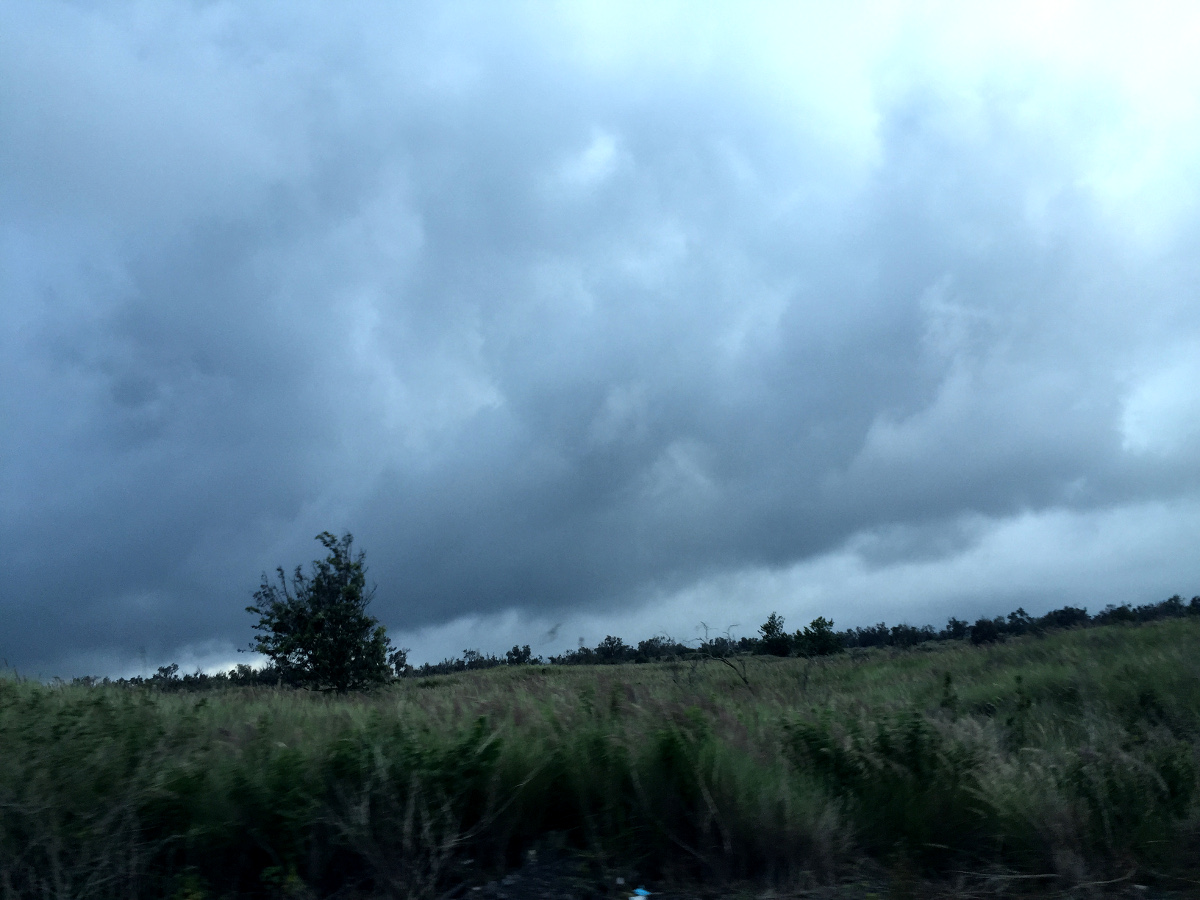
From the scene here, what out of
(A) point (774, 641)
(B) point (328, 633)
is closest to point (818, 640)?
(A) point (774, 641)

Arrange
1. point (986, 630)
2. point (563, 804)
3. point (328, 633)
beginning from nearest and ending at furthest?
point (563, 804) < point (328, 633) < point (986, 630)

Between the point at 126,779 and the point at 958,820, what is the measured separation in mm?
5866

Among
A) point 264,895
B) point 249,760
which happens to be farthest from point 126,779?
point 264,895

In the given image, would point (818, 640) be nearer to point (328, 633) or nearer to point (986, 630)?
point (986, 630)

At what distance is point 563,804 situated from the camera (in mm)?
6160

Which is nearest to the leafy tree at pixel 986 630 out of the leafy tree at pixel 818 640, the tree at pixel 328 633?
the leafy tree at pixel 818 640

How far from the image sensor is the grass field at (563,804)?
518 centimetres

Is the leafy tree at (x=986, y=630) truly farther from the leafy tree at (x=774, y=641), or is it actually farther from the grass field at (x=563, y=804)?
the grass field at (x=563, y=804)

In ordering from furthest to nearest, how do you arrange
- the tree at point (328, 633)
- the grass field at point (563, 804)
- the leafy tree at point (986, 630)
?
1. the leafy tree at point (986, 630)
2. the tree at point (328, 633)
3. the grass field at point (563, 804)

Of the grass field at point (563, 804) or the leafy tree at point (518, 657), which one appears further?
the leafy tree at point (518, 657)

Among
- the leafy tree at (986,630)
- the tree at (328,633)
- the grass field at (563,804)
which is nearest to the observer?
the grass field at (563,804)

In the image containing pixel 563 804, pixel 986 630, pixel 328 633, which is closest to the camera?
pixel 563 804

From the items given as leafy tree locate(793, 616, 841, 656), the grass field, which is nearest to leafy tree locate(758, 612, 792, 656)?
leafy tree locate(793, 616, 841, 656)

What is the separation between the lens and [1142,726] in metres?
10.2
